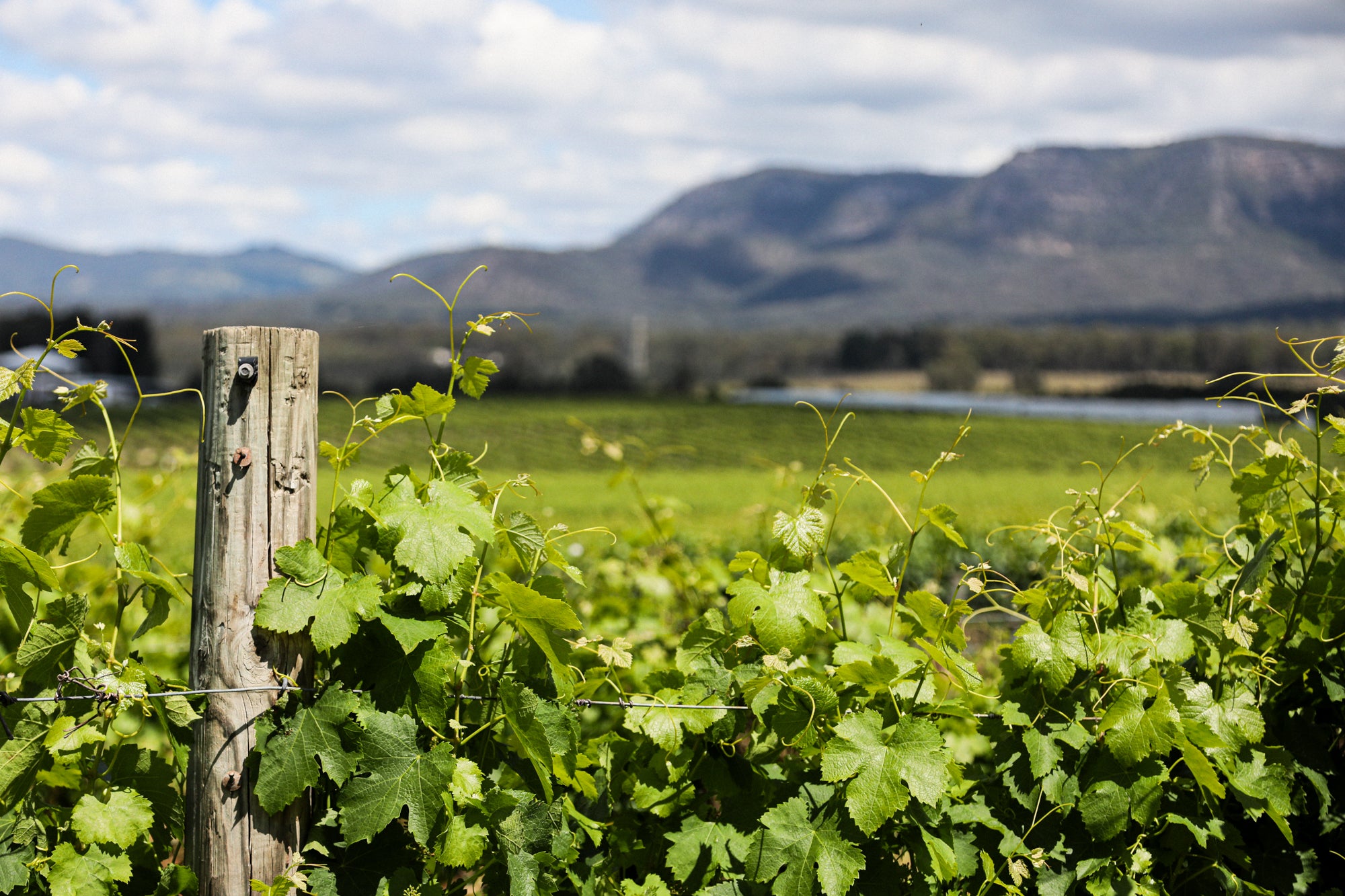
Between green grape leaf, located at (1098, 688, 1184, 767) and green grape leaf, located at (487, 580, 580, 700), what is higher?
green grape leaf, located at (487, 580, 580, 700)

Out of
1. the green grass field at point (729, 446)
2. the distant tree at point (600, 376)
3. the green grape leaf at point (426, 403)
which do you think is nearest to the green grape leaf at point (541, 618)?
the green grape leaf at point (426, 403)

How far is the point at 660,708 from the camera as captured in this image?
1962 mm

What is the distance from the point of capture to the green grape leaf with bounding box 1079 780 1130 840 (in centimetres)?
195

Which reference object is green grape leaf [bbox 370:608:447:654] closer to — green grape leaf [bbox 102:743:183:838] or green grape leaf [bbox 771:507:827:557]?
green grape leaf [bbox 102:743:183:838]

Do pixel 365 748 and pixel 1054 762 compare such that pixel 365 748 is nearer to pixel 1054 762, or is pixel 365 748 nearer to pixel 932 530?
pixel 1054 762

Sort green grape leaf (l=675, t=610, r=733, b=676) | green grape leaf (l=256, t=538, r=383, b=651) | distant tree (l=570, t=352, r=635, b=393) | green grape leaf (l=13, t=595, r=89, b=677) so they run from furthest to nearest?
distant tree (l=570, t=352, r=635, b=393)
green grape leaf (l=675, t=610, r=733, b=676)
green grape leaf (l=13, t=595, r=89, b=677)
green grape leaf (l=256, t=538, r=383, b=651)

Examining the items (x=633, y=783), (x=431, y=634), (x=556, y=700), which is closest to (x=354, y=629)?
(x=431, y=634)

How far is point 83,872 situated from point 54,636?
0.42 metres

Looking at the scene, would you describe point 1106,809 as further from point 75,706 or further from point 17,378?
point 17,378

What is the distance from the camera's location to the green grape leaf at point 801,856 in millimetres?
1812

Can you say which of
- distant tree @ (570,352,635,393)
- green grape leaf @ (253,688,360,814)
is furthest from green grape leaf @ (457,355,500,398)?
distant tree @ (570,352,635,393)

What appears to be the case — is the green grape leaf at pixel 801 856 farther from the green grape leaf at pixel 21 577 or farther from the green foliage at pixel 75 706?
the green grape leaf at pixel 21 577

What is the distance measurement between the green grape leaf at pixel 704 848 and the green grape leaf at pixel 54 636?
3.88ft

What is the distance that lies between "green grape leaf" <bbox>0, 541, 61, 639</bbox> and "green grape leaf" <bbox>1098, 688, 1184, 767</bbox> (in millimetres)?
2023
